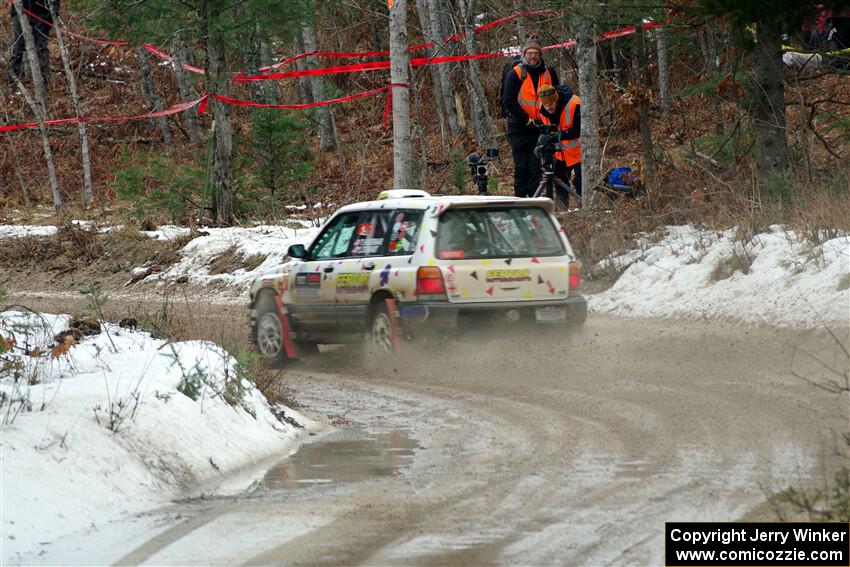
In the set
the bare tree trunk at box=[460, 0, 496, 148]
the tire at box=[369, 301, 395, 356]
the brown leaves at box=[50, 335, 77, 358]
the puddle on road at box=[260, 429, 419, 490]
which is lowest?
the puddle on road at box=[260, 429, 419, 490]

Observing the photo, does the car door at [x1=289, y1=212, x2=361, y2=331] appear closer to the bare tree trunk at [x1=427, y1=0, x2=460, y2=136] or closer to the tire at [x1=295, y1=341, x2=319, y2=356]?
the tire at [x1=295, y1=341, x2=319, y2=356]

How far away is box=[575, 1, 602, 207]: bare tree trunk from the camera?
1731cm

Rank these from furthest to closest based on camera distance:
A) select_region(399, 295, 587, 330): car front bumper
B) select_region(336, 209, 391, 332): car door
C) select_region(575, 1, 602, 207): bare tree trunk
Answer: select_region(575, 1, 602, 207): bare tree trunk < select_region(336, 209, 391, 332): car door < select_region(399, 295, 587, 330): car front bumper

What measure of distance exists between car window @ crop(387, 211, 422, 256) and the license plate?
1.30 m

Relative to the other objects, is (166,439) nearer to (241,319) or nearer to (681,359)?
(681,359)

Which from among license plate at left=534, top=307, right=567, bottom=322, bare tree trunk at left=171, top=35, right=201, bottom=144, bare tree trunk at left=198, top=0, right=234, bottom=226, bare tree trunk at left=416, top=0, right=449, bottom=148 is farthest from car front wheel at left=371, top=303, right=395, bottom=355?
bare tree trunk at left=171, top=35, right=201, bottom=144

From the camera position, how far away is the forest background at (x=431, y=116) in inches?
619

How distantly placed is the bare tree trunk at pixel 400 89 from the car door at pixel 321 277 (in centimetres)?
533

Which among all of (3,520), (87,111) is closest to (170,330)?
(3,520)

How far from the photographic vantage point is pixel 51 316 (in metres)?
11.5

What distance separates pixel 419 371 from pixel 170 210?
41.1 feet

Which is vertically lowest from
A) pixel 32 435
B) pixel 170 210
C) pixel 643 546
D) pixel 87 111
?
pixel 643 546

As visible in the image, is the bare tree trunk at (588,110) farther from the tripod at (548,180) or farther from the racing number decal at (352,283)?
the racing number decal at (352,283)

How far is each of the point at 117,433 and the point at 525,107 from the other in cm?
1159
